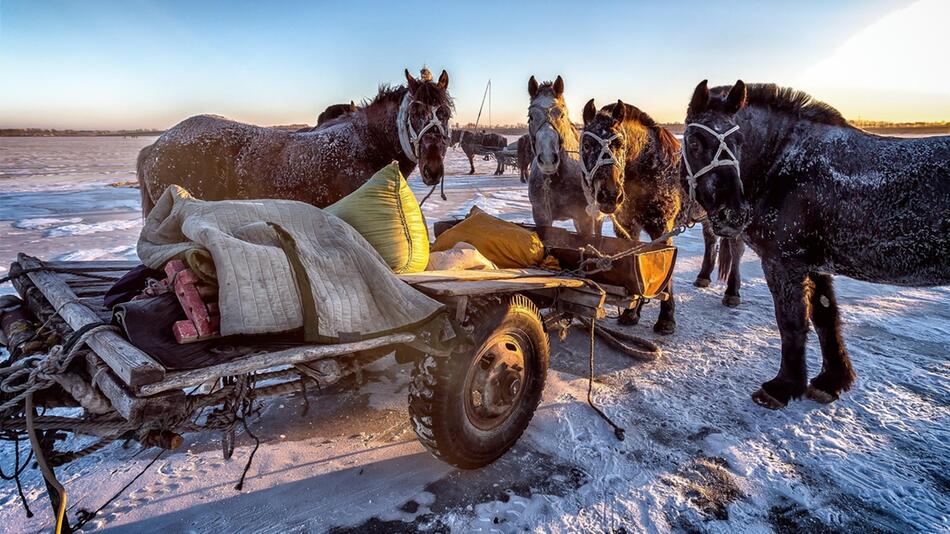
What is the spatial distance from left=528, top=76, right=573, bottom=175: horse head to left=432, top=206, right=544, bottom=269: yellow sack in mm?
1691

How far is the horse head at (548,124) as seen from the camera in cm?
574

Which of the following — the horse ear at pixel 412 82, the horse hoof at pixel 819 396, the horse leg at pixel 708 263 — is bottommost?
the horse hoof at pixel 819 396

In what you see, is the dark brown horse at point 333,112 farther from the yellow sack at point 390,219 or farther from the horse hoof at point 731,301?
the horse hoof at point 731,301

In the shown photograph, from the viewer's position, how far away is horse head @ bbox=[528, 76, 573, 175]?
5.74m

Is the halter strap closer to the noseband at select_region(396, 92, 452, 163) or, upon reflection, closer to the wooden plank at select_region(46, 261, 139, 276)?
the noseband at select_region(396, 92, 452, 163)

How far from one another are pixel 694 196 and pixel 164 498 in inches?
166

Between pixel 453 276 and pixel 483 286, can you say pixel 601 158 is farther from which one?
pixel 483 286

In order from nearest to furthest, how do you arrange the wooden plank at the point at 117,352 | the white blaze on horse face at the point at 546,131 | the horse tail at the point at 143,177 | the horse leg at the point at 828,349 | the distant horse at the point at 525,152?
the wooden plank at the point at 117,352 → the horse leg at the point at 828,349 → the horse tail at the point at 143,177 → the white blaze on horse face at the point at 546,131 → the distant horse at the point at 525,152

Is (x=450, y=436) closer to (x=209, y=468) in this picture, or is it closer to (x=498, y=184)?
(x=209, y=468)

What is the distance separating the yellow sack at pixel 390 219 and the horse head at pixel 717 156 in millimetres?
2336

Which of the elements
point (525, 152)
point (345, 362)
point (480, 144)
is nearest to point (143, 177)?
point (345, 362)

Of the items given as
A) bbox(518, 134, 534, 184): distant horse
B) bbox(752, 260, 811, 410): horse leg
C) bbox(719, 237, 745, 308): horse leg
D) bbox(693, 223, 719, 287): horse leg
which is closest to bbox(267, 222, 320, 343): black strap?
bbox(752, 260, 811, 410): horse leg

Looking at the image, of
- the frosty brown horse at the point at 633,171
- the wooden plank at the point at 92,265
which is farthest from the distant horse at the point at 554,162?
the wooden plank at the point at 92,265

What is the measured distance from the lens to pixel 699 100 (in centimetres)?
400
